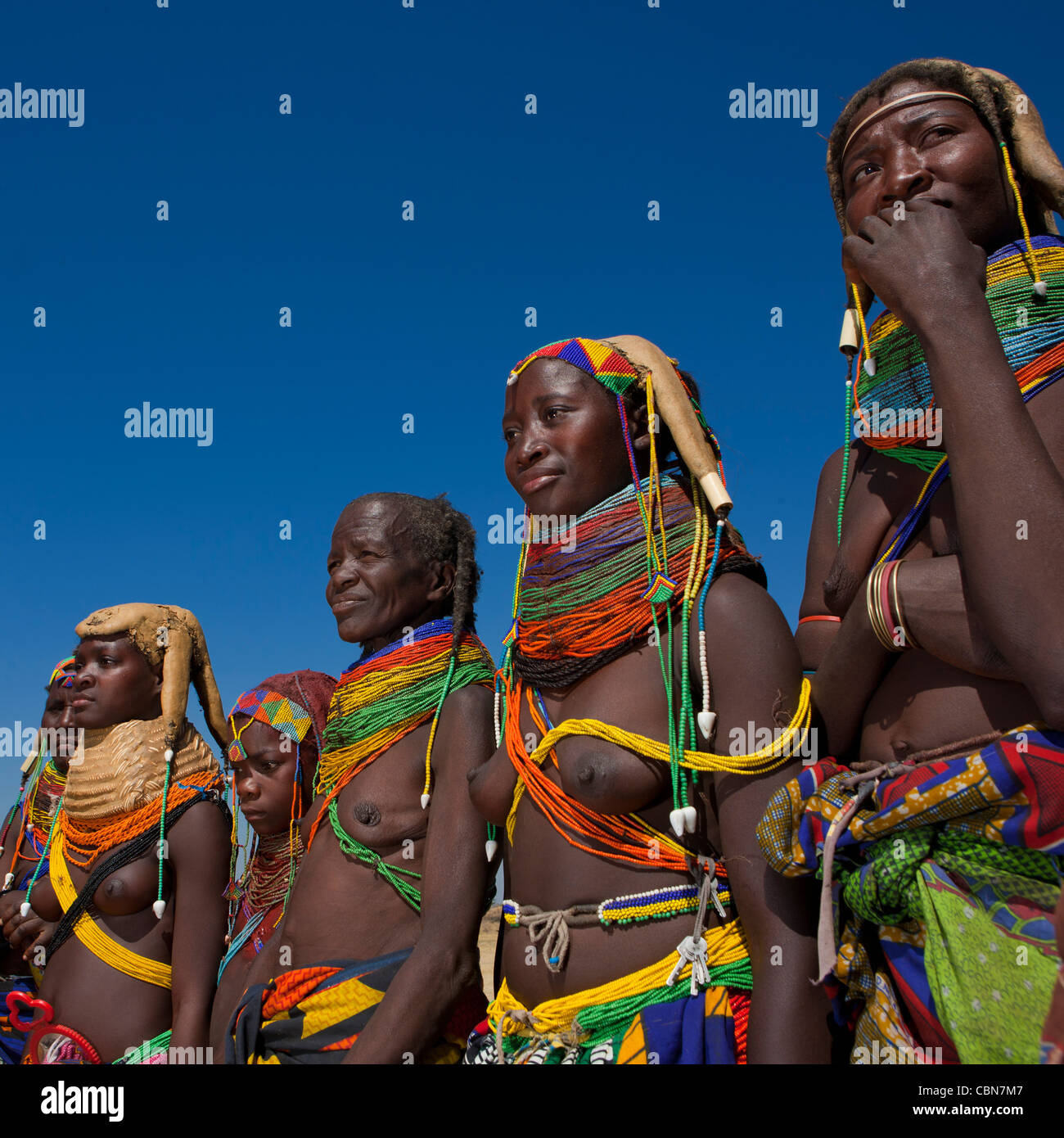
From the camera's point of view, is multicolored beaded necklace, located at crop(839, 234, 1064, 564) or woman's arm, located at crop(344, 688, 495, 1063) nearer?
multicolored beaded necklace, located at crop(839, 234, 1064, 564)

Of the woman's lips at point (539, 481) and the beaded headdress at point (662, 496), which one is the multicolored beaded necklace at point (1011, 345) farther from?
the woman's lips at point (539, 481)

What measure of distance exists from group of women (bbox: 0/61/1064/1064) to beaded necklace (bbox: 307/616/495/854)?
0.02 metres

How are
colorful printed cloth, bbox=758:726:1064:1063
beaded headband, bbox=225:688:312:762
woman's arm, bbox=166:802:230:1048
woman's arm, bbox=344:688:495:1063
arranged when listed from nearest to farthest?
colorful printed cloth, bbox=758:726:1064:1063
woman's arm, bbox=344:688:495:1063
woman's arm, bbox=166:802:230:1048
beaded headband, bbox=225:688:312:762

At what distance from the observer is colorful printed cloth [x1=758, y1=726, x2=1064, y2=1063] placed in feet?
6.43

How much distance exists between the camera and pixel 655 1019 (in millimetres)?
2643

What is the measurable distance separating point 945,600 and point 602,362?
1.59 meters

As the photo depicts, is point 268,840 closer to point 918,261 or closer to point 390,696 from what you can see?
point 390,696

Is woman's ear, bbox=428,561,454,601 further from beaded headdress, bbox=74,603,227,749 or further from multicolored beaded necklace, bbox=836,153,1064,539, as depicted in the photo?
multicolored beaded necklace, bbox=836,153,1064,539

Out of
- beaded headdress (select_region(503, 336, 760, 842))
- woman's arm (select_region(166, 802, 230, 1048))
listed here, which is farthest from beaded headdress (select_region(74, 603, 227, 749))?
beaded headdress (select_region(503, 336, 760, 842))

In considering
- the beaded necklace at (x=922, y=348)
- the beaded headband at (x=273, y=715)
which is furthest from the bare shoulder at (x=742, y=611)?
the beaded headband at (x=273, y=715)

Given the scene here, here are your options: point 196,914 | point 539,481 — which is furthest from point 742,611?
point 196,914

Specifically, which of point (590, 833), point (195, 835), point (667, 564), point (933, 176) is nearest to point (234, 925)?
point (195, 835)
